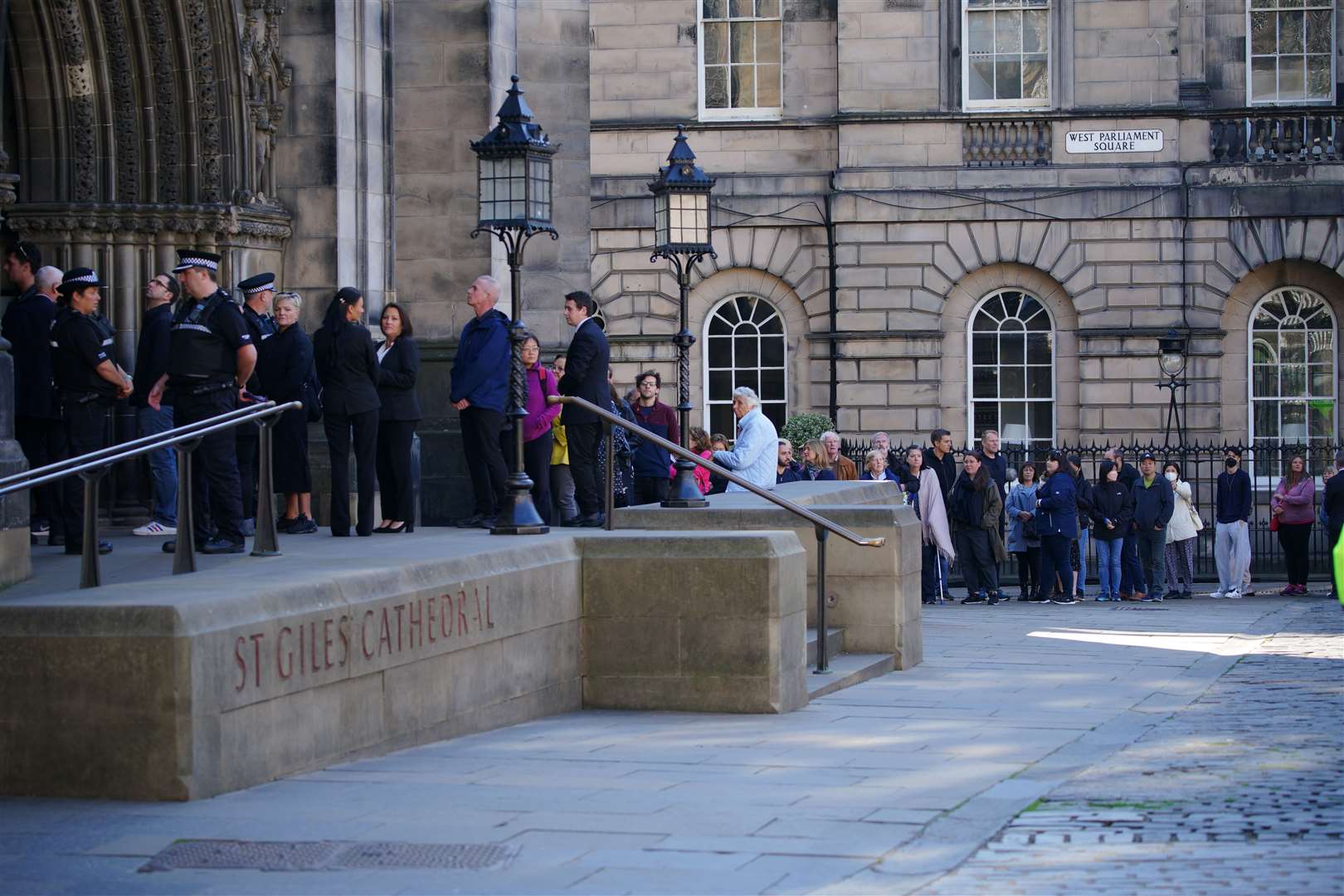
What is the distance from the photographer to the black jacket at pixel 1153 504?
23469 mm

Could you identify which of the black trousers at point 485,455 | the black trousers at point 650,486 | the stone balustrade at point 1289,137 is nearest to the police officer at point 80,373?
the black trousers at point 485,455

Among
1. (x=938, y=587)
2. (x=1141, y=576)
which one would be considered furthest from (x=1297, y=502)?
(x=938, y=587)

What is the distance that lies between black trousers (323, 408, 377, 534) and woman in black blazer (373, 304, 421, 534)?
0.36 m

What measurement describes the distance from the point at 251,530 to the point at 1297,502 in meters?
14.5

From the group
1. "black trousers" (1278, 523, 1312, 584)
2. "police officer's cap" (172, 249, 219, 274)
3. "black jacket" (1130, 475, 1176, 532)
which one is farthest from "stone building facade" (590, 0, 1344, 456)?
"police officer's cap" (172, 249, 219, 274)

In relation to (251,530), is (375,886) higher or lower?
lower

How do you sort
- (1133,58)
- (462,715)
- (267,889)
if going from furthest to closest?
1. (1133,58)
2. (462,715)
3. (267,889)

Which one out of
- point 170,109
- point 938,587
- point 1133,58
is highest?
point 1133,58

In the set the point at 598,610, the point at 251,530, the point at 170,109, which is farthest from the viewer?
the point at 170,109

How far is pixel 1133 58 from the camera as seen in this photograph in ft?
105

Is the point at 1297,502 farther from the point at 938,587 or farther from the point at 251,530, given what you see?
the point at 251,530

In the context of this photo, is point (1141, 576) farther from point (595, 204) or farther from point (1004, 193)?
point (595, 204)

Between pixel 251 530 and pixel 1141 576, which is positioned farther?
pixel 1141 576

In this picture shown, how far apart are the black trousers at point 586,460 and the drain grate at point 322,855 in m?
7.07
